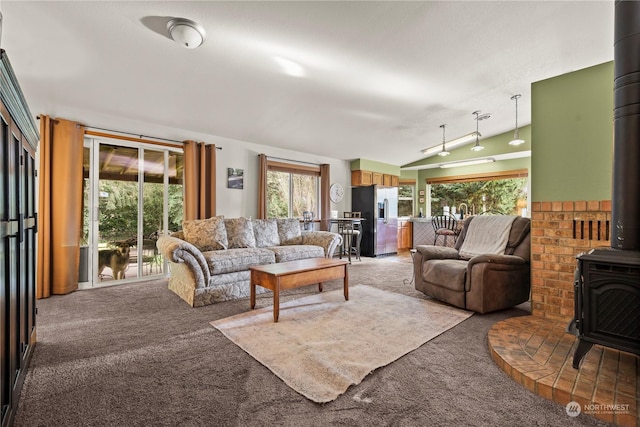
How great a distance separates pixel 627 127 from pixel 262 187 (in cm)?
472

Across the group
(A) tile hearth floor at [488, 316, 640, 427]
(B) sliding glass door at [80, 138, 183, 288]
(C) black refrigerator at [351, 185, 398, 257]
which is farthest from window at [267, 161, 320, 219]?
(A) tile hearth floor at [488, 316, 640, 427]

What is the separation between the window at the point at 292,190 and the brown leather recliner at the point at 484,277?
135 inches

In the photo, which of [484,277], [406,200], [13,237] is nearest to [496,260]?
[484,277]

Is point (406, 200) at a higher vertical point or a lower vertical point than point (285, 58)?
lower

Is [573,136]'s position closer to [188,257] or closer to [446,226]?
[446,226]

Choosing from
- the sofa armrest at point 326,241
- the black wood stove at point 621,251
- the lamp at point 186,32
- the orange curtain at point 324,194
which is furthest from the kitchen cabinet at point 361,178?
the black wood stove at point 621,251

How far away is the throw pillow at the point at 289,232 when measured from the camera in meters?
5.04

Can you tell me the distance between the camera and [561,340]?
2.17 meters

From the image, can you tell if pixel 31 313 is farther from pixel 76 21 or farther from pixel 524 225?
pixel 524 225

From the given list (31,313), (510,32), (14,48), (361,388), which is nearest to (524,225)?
(510,32)

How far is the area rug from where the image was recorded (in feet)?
6.06

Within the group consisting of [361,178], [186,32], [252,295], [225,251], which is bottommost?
[252,295]

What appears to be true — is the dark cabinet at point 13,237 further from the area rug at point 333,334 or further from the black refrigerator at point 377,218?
the black refrigerator at point 377,218

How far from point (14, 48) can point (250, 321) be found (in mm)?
3161
